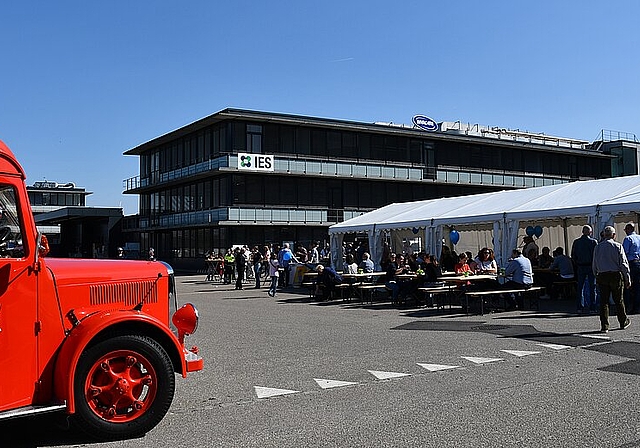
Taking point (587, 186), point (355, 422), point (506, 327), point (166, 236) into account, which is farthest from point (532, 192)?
point (166, 236)

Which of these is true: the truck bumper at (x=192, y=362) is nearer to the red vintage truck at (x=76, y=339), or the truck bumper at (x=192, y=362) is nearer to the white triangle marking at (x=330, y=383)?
the red vintage truck at (x=76, y=339)

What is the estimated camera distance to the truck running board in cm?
538

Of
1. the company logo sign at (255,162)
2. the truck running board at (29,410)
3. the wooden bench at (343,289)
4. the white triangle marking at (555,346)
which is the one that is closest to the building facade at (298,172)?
the company logo sign at (255,162)

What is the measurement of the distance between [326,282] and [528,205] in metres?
6.09

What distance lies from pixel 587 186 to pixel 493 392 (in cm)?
1446

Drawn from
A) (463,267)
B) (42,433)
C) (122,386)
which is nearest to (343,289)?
(463,267)

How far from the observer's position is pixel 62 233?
246 ft

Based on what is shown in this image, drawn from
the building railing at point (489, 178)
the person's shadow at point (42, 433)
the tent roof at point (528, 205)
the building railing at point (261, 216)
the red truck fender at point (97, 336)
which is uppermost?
the building railing at point (489, 178)

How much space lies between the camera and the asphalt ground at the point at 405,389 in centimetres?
590

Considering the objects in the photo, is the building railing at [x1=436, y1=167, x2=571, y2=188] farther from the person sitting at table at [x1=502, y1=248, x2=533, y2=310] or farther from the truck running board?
the truck running board

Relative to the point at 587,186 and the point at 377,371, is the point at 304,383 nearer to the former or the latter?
the point at 377,371

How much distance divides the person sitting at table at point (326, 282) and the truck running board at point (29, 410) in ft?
50.6

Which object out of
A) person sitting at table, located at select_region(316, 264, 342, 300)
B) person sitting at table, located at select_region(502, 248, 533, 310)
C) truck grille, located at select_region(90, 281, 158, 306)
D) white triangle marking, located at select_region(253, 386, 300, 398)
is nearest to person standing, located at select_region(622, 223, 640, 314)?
person sitting at table, located at select_region(502, 248, 533, 310)

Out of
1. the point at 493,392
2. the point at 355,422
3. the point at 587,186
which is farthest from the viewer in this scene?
the point at 587,186
